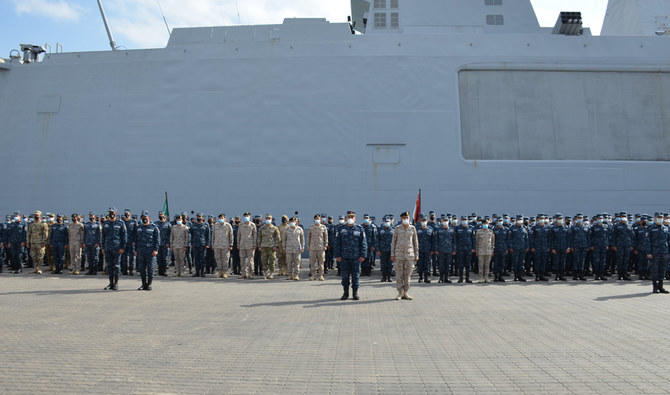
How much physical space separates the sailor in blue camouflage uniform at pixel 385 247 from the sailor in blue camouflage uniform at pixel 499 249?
2553 mm

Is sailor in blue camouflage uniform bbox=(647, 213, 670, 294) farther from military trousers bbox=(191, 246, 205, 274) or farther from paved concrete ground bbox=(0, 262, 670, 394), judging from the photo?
military trousers bbox=(191, 246, 205, 274)

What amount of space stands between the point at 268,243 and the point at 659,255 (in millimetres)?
8443

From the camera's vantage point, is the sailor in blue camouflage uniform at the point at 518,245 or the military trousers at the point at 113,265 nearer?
the military trousers at the point at 113,265

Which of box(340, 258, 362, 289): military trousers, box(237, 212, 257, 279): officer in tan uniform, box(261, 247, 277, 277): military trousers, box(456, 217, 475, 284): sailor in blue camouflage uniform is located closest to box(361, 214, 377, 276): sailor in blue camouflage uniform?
box(456, 217, 475, 284): sailor in blue camouflage uniform

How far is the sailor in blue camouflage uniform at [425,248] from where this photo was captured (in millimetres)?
10047

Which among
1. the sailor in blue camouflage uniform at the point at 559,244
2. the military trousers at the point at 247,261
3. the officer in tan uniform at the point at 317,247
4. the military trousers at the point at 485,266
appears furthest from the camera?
the military trousers at the point at 247,261

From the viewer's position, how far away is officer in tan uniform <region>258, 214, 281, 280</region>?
1089cm

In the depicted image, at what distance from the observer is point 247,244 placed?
11.0 metres

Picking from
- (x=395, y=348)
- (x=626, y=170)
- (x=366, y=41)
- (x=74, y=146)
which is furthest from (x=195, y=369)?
(x=626, y=170)

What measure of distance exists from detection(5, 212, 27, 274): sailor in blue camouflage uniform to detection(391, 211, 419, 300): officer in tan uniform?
416 inches

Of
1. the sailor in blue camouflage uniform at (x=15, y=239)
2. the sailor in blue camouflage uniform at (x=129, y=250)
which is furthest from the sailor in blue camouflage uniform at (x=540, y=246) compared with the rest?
the sailor in blue camouflage uniform at (x=15, y=239)

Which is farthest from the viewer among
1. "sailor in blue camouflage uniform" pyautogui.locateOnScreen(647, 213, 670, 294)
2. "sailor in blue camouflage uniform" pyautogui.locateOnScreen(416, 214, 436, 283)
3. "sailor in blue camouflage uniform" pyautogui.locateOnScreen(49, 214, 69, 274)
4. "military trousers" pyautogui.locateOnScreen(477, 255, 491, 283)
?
"sailor in blue camouflage uniform" pyautogui.locateOnScreen(49, 214, 69, 274)

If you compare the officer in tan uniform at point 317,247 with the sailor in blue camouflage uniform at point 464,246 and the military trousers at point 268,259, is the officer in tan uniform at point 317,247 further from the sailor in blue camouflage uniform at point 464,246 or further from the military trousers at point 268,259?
the sailor in blue camouflage uniform at point 464,246

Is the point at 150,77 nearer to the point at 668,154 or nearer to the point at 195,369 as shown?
the point at 195,369
